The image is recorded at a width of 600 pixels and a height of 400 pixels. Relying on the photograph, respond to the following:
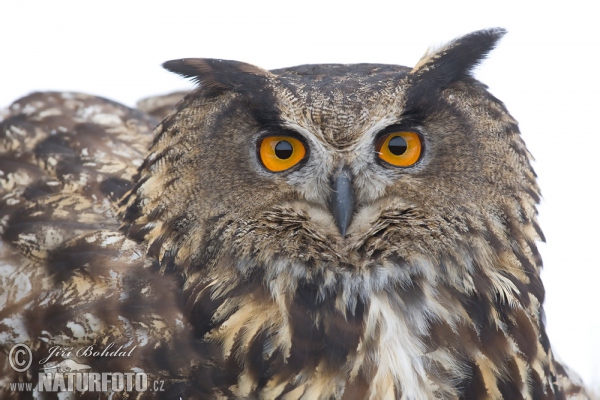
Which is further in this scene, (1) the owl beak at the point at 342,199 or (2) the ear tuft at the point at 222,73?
(2) the ear tuft at the point at 222,73

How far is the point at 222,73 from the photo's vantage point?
2.40 m

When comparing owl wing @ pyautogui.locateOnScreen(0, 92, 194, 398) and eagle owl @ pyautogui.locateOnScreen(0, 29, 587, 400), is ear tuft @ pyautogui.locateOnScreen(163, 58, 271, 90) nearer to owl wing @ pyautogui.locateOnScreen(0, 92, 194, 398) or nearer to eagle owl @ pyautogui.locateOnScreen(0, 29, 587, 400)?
eagle owl @ pyautogui.locateOnScreen(0, 29, 587, 400)

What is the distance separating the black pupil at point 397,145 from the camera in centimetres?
229

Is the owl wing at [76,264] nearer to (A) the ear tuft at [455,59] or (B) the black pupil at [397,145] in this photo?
(B) the black pupil at [397,145]

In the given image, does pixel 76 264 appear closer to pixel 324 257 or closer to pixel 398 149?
pixel 324 257

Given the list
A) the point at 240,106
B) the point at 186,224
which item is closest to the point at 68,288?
the point at 186,224

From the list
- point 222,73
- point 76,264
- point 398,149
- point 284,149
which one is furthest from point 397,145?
point 76,264

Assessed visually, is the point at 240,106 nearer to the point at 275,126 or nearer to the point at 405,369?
the point at 275,126

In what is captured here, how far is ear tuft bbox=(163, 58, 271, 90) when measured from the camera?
2.38 metres

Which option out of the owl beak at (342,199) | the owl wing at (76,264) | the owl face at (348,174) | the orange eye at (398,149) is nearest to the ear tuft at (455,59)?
the owl face at (348,174)

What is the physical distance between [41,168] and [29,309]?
2.55 ft

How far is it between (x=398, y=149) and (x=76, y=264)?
107 cm

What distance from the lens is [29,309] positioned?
2.41 metres

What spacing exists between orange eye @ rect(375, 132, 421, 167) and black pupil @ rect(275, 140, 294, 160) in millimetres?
257
